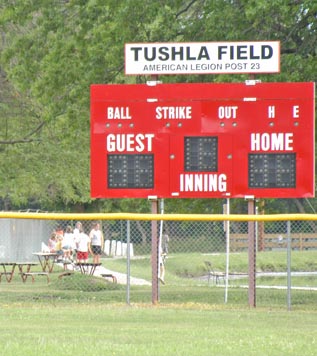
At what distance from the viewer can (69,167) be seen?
37.4 meters

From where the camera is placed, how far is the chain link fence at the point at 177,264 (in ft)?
61.0

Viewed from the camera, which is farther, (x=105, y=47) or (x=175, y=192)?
(x=105, y=47)

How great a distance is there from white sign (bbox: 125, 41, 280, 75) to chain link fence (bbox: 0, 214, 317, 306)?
2438 mm

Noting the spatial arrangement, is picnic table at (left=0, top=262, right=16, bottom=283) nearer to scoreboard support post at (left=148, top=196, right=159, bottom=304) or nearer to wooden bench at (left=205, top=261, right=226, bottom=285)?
scoreboard support post at (left=148, top=196, right=159, bottom=304)

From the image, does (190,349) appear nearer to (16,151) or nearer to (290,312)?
(290,312)

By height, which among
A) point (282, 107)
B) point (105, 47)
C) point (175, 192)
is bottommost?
point (175, 192)

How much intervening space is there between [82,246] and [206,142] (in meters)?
2.48

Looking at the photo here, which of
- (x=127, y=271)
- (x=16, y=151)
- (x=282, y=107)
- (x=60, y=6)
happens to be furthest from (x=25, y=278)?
(x=16, y=151)

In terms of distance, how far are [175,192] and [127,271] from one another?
149 cm

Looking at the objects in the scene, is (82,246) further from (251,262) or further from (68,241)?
(251,262)

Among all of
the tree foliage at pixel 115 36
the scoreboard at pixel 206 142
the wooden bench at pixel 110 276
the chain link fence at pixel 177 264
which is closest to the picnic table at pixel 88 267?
the chain link fence at pixel 177 264

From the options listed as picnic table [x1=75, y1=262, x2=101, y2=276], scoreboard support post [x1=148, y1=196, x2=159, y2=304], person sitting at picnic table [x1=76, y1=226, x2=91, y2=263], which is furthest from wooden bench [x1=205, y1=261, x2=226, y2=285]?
person sitting at picnic table [x1=76, y1=226, x2=91, y2=263]

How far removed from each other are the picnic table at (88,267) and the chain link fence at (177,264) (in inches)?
1.5

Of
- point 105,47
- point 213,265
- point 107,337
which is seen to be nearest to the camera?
point 107,337
